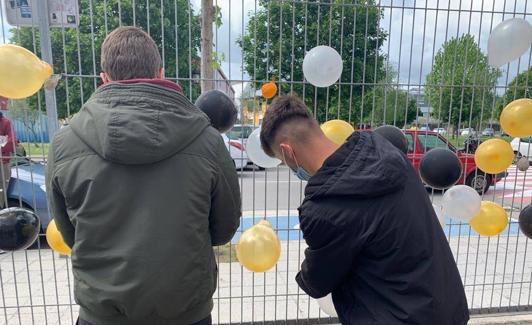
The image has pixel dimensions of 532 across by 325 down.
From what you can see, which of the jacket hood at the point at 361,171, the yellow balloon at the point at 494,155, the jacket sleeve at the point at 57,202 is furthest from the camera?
the yellow balloon at the point at 494,155

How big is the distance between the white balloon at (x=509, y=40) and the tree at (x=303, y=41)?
2.44 ft

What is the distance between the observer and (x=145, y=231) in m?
1.32

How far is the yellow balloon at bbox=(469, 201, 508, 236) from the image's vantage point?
2.95 m

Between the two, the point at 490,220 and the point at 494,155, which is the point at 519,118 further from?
the point at 490,220

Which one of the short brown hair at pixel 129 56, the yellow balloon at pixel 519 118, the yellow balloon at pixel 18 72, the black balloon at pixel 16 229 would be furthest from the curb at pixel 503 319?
the yellow balloon at pixel 18 72

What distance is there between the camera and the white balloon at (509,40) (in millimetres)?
2650

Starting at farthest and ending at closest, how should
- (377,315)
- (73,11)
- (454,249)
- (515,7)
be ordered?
1. (454,249)
2. (515,7)
3. (73,11)
4. (377,315)

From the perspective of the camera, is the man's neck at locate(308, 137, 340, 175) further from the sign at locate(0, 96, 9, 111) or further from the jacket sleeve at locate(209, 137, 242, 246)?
the sign at locate(0, 96, 9, 111)

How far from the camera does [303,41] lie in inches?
122

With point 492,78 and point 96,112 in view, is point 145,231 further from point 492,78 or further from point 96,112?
point 492,78

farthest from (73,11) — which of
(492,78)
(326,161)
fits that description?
(492,78)

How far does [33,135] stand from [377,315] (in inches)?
103

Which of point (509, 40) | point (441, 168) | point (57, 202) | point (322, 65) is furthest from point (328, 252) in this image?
point (509, 40)

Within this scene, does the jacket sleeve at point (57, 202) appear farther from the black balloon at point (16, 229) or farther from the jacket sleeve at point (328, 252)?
the black balloon at point (16, 229)
